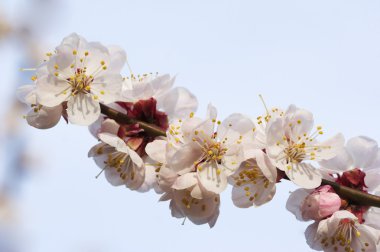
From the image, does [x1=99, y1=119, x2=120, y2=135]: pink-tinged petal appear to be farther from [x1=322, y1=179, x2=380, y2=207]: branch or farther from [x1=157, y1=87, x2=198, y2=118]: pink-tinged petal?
[x1=322, y1=179, x2=380, y2=207]: branch

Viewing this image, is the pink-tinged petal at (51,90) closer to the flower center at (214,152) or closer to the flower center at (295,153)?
the flower center at (214,152)

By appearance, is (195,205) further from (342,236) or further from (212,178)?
(342,236)

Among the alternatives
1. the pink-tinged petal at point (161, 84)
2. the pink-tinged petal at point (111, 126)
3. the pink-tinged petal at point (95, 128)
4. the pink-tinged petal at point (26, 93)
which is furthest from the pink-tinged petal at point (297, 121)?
the pink-tinged petal at point (26, 93)

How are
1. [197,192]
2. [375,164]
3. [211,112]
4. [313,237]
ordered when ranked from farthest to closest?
[375,164], [313,237], [211,112], [197,192]

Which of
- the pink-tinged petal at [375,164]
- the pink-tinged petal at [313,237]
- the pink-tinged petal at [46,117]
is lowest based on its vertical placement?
the pink-tinged petal at [313,237]

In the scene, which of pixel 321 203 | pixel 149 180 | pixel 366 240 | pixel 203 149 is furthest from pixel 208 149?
pixel 366 240

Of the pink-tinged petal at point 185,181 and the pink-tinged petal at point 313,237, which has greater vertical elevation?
the pink-tinged petal at point 185,181
